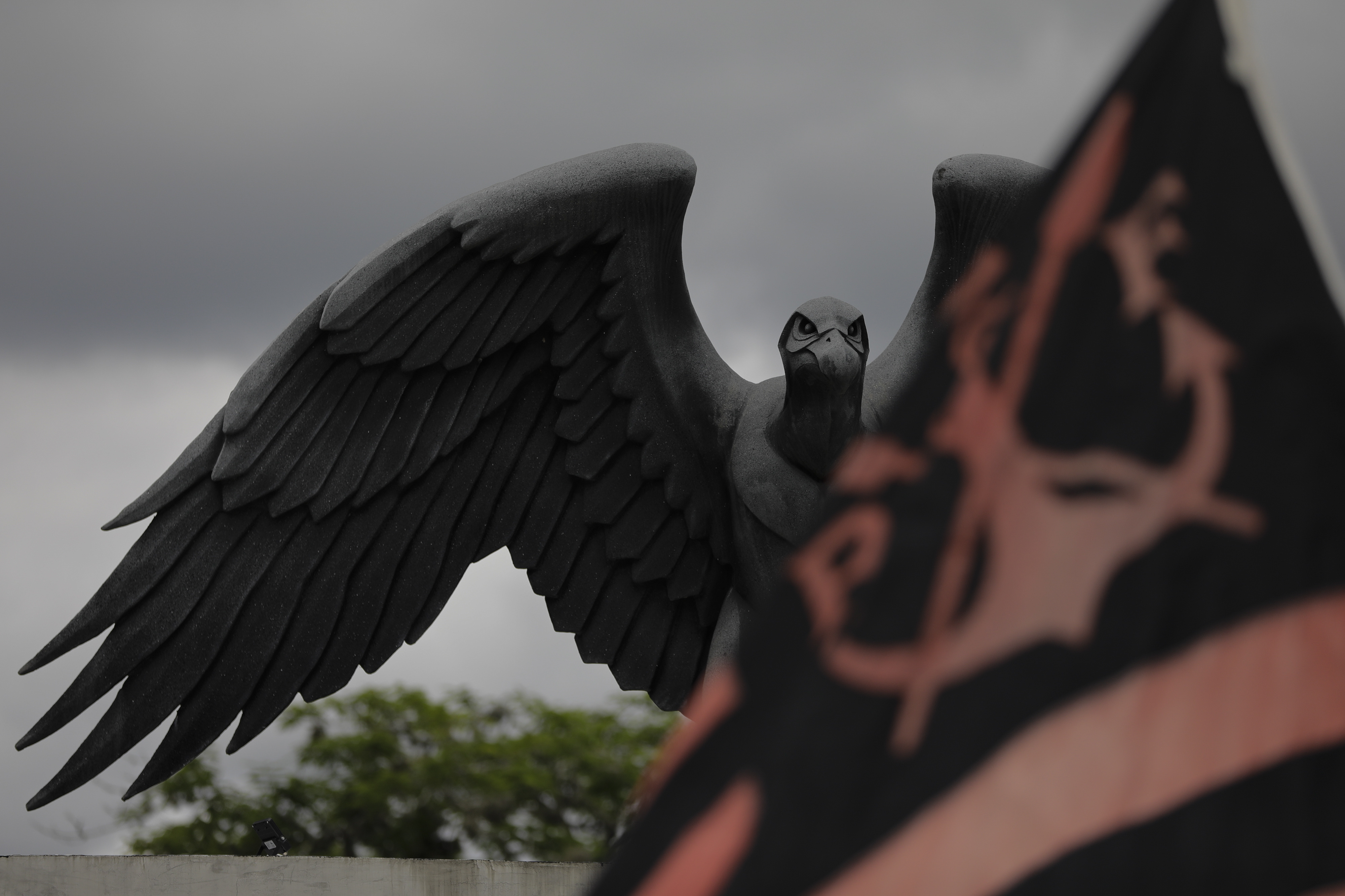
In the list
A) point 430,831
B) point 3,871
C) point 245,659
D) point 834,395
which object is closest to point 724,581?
point 834,395

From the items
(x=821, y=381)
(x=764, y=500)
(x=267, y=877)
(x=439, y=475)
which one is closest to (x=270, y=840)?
(x=267, y=877)

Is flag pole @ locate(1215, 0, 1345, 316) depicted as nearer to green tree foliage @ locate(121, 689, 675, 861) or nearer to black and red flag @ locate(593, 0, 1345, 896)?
black and red flag @ locate(593, 0, 1345, 896)

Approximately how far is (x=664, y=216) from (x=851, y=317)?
574mm

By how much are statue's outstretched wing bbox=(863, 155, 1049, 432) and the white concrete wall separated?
61.9 inches

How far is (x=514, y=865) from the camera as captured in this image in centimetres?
389

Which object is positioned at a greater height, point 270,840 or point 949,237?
point 949,237

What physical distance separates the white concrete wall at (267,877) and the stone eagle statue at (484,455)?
0.24 metres

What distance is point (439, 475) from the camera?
164 inches

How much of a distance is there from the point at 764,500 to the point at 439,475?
0.97 m

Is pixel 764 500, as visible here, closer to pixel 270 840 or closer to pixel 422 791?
pixel 270 840

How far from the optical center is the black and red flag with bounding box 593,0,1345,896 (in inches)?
48.1

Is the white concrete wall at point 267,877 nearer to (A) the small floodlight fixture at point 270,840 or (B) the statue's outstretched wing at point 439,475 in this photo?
(A) the small floodlight fixture at point 270,840

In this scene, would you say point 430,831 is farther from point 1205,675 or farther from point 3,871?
point 1205,675

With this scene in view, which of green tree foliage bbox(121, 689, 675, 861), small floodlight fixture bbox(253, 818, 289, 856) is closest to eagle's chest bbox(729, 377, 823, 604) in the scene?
small floodlight fixture bbox(253, 818, 289, 856)
